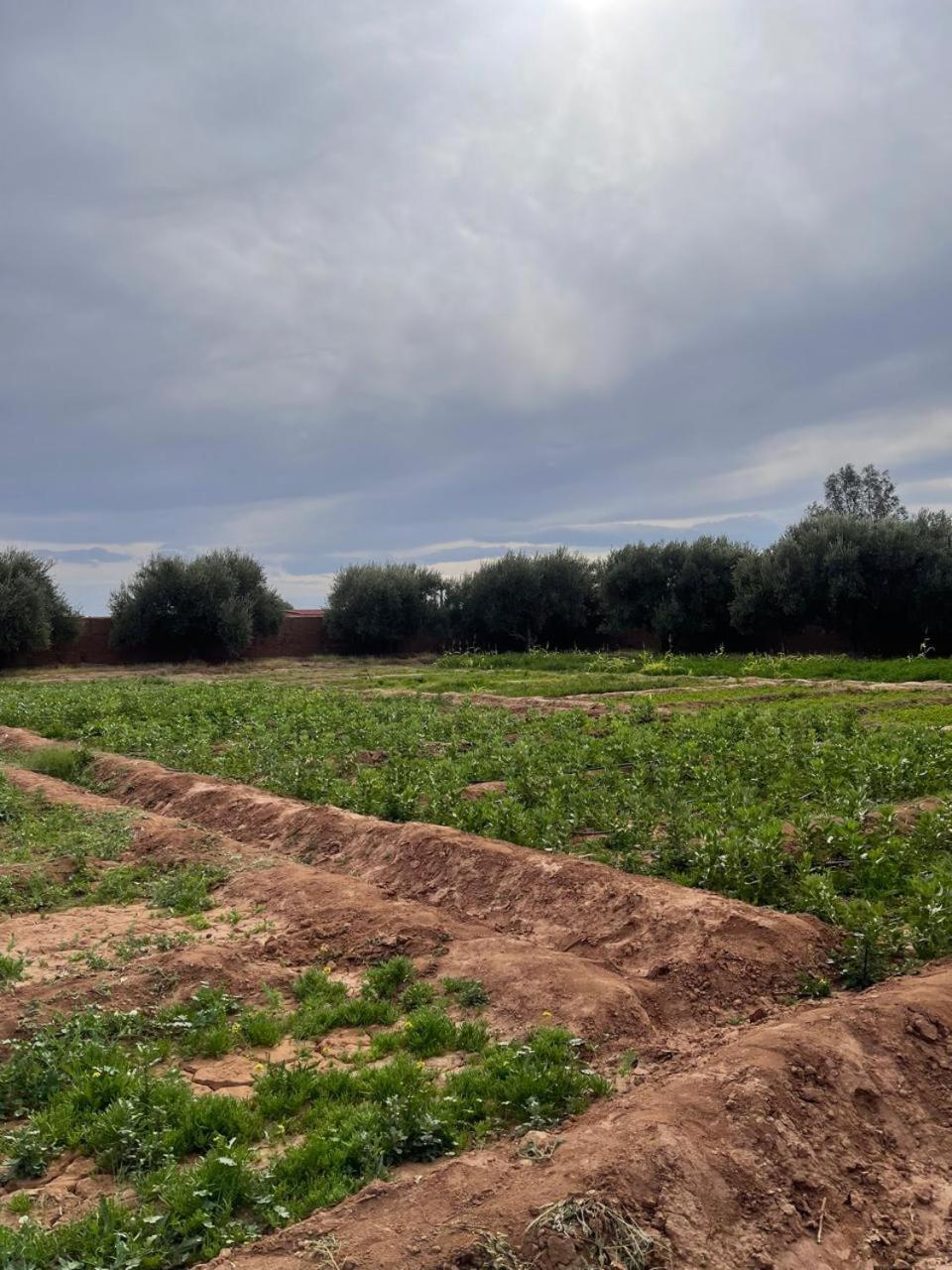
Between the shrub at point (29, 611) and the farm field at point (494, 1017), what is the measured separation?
99.2ft

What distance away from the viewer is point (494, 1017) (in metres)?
5.68

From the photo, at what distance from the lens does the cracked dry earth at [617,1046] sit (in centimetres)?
372

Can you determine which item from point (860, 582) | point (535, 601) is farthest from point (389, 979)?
point (535, 601)

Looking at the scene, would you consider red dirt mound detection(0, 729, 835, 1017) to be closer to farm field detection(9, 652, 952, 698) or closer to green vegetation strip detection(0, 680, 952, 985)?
green vegetation strip detection(0, 680, 952, 985)

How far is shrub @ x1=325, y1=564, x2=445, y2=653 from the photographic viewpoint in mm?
48344

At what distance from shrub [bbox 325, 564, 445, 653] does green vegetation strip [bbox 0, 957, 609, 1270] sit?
42.5 meters

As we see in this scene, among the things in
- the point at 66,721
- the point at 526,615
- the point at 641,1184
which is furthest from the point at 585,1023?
the point at 526,615

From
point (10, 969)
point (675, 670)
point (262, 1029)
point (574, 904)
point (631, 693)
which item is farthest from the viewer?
point (675, 670)

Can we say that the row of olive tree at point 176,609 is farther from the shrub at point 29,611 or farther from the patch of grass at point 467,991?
the patch of grass at point 467,991

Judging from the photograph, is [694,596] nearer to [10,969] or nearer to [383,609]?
[383,609]

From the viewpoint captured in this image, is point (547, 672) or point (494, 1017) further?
point (547, 672)

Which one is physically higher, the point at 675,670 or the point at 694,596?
the point at 694,596

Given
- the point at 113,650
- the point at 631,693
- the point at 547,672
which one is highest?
the point at 113,650

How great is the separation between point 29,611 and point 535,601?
72.2 feet
